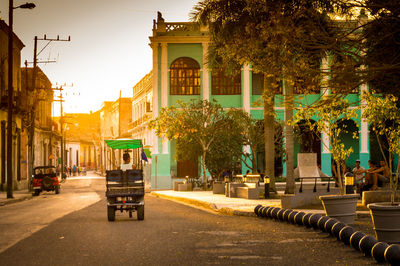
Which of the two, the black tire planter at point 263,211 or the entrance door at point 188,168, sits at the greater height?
the entrance door at point 188,168

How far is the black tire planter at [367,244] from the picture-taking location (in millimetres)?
9016

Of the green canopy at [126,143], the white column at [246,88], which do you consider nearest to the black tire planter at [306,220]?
the green canopy at [126,143]

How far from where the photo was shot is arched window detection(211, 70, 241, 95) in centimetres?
4547

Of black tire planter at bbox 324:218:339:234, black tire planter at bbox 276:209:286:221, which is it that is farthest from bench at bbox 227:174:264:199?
black tire planter at bbox 324:218:339:234

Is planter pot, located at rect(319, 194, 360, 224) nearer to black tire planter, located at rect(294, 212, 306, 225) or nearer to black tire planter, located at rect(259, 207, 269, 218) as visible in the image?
→ black tire planter, located at rect(294, 212, 306, 225)

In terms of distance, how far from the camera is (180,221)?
15.6 m

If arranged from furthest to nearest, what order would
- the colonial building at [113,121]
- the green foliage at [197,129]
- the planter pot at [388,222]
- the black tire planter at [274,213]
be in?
the colonial building at [113,121], the green foliage at [197,129], the black tire planter at [274,213], the planter pot at [388,222]

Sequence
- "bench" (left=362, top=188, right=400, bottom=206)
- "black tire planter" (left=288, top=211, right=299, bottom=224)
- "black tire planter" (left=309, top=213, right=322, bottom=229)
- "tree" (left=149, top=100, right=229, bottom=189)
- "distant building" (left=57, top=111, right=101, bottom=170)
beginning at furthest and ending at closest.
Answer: "distant building" (left=57, top=111, right=101, bottom=170), "tree" (left=149, top=100, right=229, bottom=189), "bench" (left=362, top=188, right=400, bottom=206), "black tire planter" (left=288, top=211, right=299, bottom=224), "black tire planter" (left=309, top=213, right=322, bottom=229)

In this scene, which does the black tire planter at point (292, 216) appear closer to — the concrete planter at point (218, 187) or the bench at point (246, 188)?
the bench at point (246, 188)

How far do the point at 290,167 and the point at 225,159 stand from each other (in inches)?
616

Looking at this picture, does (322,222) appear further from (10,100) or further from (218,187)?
(10,100)

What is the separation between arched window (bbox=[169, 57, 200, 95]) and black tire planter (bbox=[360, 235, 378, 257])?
36.4 m

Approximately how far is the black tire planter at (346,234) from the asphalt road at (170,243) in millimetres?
124

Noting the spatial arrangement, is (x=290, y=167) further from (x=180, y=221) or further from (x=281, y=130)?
(x=281, y=130)
